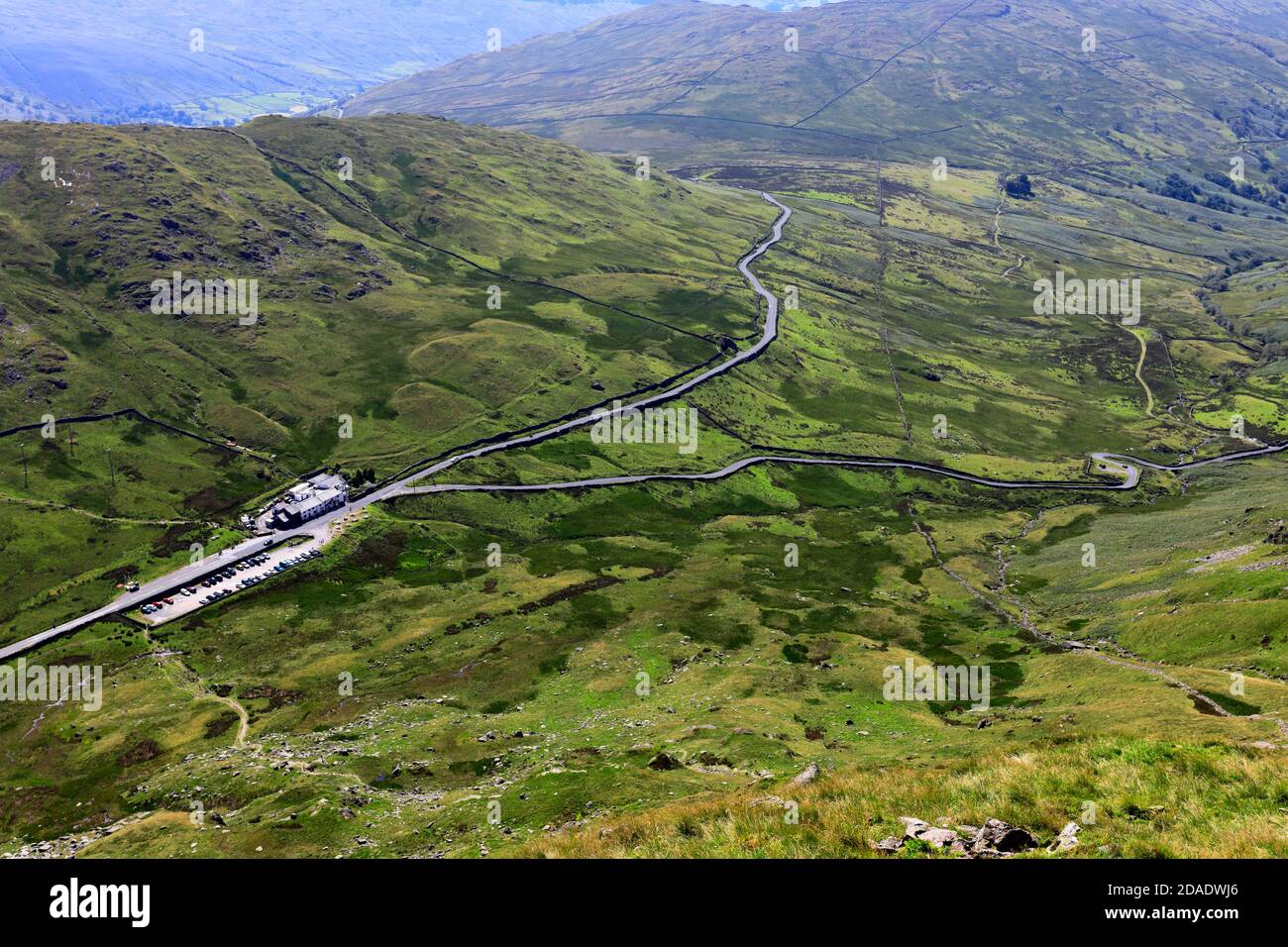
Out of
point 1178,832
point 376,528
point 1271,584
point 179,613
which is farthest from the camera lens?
point 376,528

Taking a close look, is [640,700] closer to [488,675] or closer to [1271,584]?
[488,675]

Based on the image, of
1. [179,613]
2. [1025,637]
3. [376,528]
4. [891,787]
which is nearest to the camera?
[891,787]

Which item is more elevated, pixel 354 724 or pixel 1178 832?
pixel 1178 832

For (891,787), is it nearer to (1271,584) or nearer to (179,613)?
(1271,584)
